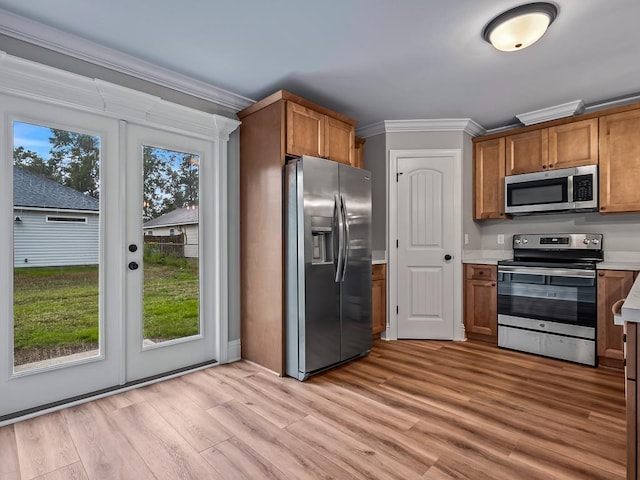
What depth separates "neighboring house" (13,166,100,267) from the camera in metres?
2.18

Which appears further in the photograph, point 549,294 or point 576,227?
point 576,227

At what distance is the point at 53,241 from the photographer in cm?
229

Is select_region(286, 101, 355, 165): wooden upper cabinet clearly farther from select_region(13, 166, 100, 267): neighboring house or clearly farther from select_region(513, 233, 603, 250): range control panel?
select_region(513, 233, 603, 250): range control panel

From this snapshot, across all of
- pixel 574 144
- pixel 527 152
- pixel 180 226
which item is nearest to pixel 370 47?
pixel 180 226

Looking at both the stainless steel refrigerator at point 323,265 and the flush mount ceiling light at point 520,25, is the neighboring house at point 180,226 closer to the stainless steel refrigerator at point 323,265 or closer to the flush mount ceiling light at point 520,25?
the stainless steel refrigerator at point 323,265

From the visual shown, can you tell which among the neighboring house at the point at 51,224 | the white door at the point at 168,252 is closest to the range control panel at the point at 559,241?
the white door at the point at 168,252

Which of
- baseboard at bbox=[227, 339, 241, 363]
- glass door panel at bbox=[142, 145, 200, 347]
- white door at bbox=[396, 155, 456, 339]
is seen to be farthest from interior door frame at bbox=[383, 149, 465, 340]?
glass door panel at bbox=[142, 145, 200, 347]

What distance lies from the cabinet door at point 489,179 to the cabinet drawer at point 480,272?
0.59m

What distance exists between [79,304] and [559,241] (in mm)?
4273

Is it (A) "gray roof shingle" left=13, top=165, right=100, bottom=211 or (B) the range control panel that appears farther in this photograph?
(B) the range control panel

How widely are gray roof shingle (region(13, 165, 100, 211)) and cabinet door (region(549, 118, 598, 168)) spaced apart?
410 cm

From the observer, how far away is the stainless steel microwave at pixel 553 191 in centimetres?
326

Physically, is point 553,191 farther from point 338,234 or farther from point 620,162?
point 338,234

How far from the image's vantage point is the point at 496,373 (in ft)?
9.37
